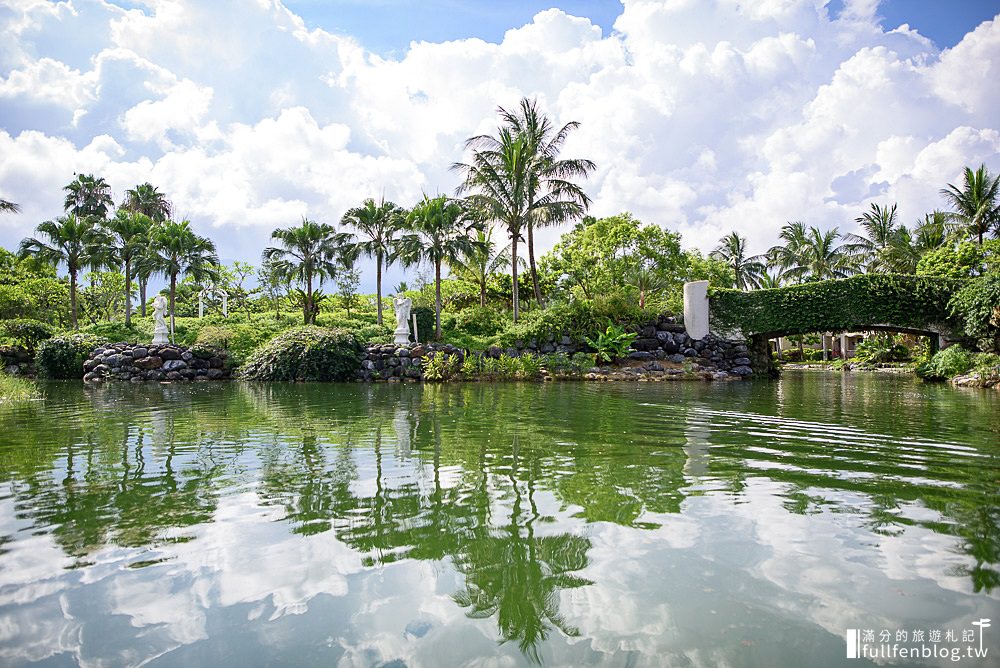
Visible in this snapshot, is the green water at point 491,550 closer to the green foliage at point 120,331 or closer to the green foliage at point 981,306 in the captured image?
the green foliage at point 981,306

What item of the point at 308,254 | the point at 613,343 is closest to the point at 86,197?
the point at 308,254

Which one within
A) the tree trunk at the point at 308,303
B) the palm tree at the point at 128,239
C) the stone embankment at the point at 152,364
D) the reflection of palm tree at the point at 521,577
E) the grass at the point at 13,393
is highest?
the palm tree at the point at 128,239

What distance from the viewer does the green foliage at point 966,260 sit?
27141 millimetres

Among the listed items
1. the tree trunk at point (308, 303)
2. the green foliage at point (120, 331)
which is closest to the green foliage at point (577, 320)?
the tree trunk at point (308, 303)

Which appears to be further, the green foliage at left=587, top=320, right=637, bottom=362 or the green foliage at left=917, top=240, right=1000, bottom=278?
the green foliage at left=917, top=240, right=1000, bottom=278

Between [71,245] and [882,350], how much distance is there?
5212cm

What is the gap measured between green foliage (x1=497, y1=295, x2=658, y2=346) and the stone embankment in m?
12.7

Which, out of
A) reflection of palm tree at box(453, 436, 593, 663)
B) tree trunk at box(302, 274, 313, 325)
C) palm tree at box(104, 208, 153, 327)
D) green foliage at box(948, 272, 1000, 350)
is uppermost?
palm tree at box(104, 208, 153, 327)

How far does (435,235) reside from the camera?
2925 centimetres

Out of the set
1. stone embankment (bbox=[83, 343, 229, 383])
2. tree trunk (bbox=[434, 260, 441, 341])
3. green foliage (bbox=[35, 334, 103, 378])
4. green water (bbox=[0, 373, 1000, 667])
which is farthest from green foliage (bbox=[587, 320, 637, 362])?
green foliage (bbox=[35, 334, 103, 378])

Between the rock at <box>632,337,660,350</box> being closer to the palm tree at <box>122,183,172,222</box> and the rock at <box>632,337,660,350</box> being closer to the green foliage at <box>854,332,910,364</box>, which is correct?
the green foliage at <box>854,332,910,364</box>

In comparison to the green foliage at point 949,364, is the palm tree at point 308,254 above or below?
above

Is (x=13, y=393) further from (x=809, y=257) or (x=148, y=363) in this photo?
(x=809, y=257)

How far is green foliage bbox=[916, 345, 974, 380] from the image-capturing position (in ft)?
75.0
